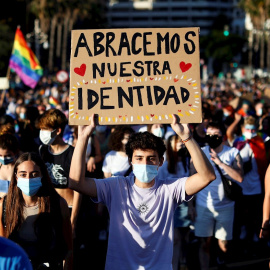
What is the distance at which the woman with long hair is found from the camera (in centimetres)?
339

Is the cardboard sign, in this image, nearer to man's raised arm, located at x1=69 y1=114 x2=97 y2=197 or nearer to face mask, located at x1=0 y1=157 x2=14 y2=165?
man's raised arm, located at x1=69 y1=114 x2=97 y2=197

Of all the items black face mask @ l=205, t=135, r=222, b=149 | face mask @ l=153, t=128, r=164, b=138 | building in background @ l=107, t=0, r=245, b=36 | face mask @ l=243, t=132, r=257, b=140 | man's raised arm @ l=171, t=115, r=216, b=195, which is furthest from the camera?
building in background @ l=107, t=0, r=245, b=36

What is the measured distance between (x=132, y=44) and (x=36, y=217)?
136 centimetres

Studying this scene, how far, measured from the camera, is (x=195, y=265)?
245 inches

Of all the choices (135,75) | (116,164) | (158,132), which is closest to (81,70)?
(135,75)

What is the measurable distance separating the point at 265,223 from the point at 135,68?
1981 mm

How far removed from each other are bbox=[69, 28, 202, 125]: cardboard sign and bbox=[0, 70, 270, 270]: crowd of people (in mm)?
151

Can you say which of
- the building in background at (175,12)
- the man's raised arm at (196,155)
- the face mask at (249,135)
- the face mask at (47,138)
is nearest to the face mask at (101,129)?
the face mask at (249,135)

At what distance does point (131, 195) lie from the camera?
139 inches

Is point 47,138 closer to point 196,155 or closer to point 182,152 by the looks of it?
point 182,152

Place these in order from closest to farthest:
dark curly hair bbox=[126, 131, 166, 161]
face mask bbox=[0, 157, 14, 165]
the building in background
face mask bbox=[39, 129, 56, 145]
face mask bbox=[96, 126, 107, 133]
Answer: dark curly hair bbox=[126, 131, 166, 161]
face mask bbox=[0, 157, 14, 165]
face mask bbox=[39, 129, 56, 145]
face mask bbox=[96, 126, 107, 133]
the building in background

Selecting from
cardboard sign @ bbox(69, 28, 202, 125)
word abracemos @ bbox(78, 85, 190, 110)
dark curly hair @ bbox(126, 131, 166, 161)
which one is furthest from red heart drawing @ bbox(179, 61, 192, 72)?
dark curly hair @ bbox(126, 131, 166, 161)

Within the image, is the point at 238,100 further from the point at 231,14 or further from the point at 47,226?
the point at 231,14

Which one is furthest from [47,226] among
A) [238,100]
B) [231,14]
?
[231,14]
